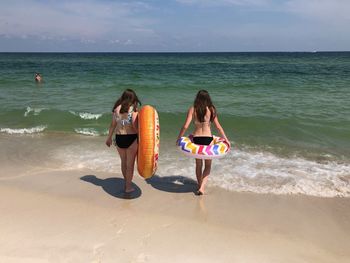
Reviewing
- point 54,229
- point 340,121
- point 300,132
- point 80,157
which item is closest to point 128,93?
point 54,229

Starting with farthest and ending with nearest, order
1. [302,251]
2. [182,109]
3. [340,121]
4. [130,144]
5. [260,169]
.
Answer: [182,109] < [340,121] < [260,169] < [130,144] < [302,251]

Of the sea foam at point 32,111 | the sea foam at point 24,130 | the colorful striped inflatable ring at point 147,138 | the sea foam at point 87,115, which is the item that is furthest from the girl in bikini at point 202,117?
the sea foam at point 32,111

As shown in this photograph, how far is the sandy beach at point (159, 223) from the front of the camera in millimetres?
3793

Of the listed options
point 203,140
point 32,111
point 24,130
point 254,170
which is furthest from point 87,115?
point 203,140

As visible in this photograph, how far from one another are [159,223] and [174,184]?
152 cm

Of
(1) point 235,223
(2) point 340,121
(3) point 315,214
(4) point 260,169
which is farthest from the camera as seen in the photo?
(2) point 340,121

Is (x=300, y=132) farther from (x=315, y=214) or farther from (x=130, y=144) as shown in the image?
(x=130, y=144)

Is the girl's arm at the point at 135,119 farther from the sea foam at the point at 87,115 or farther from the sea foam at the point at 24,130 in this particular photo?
the sea foam at the point at 87,115

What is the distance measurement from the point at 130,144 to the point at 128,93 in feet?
2.28

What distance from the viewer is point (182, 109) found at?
12828 mm

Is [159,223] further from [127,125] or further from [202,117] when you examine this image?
[202,117]

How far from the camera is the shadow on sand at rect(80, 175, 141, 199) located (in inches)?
213

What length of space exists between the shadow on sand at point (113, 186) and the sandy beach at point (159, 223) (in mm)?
15

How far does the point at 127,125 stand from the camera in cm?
512
